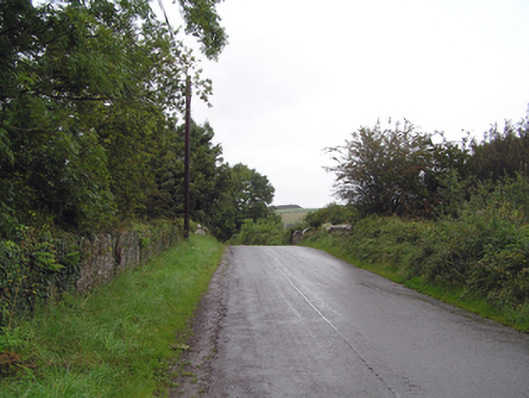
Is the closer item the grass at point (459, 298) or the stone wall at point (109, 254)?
the stone wall at point (109, 254)

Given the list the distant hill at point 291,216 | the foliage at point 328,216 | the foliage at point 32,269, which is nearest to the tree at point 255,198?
the distant hill at point 291,216

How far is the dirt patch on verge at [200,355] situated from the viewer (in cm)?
553

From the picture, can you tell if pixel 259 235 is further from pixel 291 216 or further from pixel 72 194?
pixel 72 194

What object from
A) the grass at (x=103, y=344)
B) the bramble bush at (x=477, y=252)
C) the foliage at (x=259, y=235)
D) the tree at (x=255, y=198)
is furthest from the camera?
the tree at (x=255, y=198)

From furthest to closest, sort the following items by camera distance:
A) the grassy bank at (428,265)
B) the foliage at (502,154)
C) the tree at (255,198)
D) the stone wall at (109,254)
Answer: the tree at (255,198), the foliage at (502,154), the grassy bank at (428,265), the stone wall at (109,254)

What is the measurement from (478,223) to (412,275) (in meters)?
2.85

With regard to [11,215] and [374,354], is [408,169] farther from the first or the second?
[11,215]

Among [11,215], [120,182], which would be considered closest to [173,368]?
[11,215]

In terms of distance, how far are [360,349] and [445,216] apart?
1162cm

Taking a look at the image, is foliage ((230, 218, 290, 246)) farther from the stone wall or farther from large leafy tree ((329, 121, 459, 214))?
the stone wall

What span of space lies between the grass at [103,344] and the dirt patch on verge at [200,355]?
162mm

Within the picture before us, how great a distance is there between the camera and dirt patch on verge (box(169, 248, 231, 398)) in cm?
553

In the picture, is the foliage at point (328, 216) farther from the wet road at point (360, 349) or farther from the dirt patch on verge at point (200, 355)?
the dirt patch on verge at point (200, 355)

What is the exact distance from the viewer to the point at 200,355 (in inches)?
270
